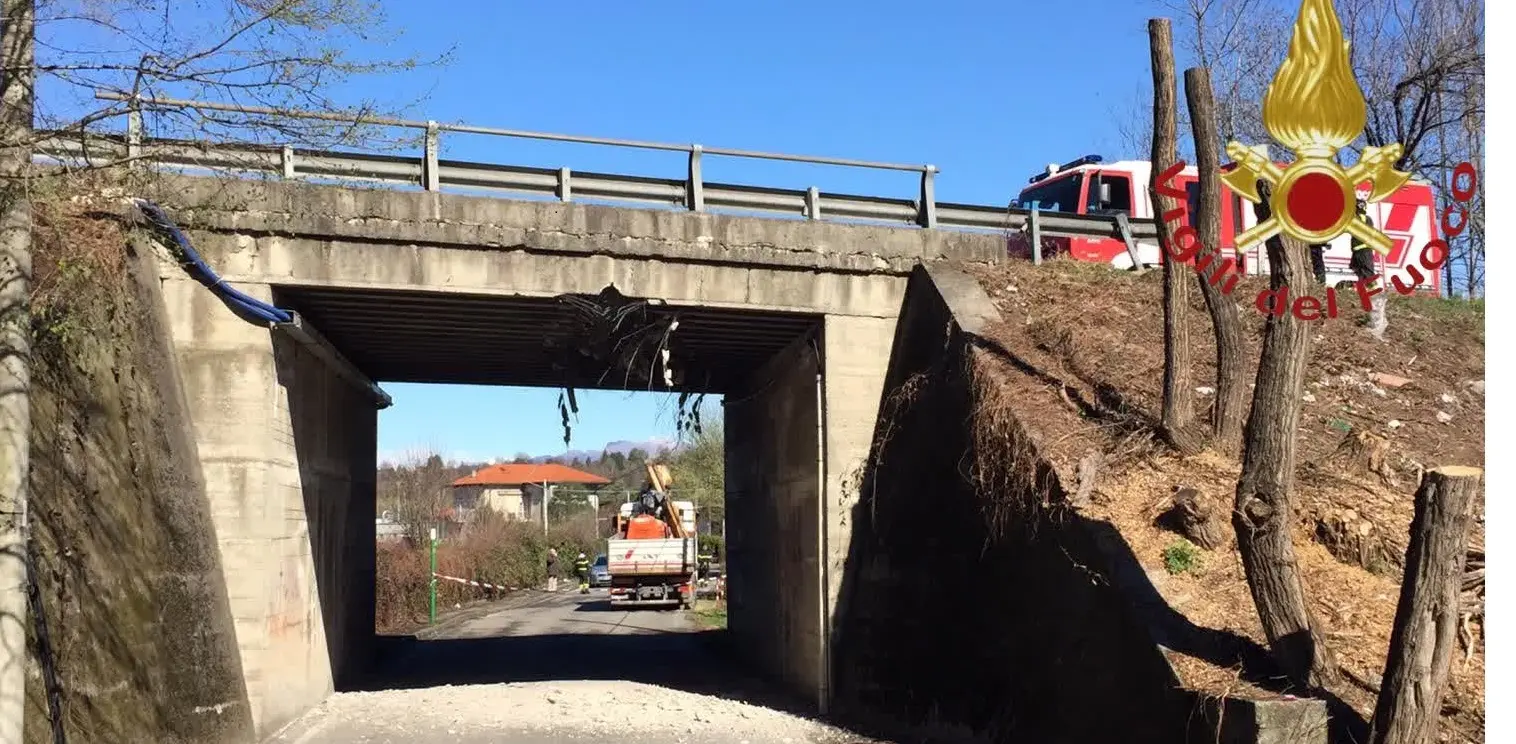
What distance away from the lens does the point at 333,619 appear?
17484 mm

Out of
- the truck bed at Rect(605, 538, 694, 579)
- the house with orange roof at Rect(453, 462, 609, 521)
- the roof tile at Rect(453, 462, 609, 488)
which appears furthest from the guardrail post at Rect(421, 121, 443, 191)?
the roof tile at Rect(453, 462, 609, 488)

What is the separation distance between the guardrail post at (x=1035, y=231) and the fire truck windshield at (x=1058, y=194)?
432cm

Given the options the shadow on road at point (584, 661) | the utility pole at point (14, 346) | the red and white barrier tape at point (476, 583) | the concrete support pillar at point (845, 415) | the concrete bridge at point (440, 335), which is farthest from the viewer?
the red and white barrier tape at point (476, 583)

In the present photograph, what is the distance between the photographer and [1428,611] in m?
7.49

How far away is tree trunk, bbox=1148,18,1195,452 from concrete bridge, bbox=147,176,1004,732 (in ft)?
15.2

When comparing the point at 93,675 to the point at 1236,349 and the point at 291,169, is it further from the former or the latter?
the point at 1236,349

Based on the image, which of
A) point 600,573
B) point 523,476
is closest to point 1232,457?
point 600,573

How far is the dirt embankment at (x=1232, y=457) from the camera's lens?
9.02 m

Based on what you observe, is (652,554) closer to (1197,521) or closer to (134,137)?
(1197,521)

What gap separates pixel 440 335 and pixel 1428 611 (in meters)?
13.9

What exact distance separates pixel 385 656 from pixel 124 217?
1307cm

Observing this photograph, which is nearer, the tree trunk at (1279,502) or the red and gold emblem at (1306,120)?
the tree trunk at (1279,502)

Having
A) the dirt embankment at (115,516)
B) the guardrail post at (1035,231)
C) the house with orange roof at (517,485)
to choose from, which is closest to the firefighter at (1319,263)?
the guardrail post at (1035,231)

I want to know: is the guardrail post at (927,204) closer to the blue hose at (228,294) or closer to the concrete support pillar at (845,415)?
the concrete support pillar at (845,415)
